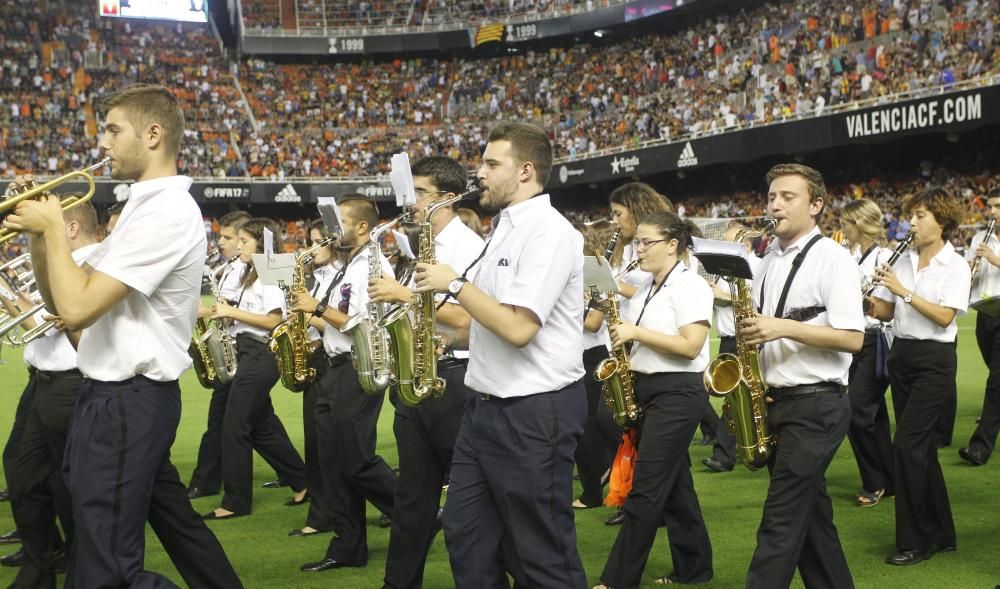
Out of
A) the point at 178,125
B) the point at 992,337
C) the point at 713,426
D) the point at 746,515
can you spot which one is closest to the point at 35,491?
the point at 178,125

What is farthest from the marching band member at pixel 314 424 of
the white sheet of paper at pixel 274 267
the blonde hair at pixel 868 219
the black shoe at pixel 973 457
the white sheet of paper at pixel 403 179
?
the black shoe at pixel 973 457

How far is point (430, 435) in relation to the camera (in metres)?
4.93

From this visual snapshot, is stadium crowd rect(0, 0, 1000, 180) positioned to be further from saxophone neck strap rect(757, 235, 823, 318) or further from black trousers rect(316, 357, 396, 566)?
saxophone neck strap rect(757, 235, 823, 318)

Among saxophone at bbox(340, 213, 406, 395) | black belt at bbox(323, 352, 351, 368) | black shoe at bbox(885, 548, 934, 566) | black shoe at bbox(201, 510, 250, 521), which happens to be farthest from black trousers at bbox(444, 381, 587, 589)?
black shoe at bbox(201, 510, 250, 521)

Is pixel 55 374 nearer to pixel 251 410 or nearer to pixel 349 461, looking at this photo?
pixel 349 461

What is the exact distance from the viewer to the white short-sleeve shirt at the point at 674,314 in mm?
5406

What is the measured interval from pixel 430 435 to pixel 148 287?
175cm

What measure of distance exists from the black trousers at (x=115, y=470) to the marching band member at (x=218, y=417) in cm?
420

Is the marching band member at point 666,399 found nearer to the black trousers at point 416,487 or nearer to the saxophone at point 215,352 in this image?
the black trousers at point 416,487

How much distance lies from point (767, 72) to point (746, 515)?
2597cm

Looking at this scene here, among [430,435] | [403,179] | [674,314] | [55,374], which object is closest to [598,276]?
[674,314]

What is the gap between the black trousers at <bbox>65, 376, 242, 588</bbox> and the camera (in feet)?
11.8

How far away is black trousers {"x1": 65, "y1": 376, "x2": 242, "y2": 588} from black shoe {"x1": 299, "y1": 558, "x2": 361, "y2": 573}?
7.22ft

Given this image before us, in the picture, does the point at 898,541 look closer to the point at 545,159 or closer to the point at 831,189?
the point at 545,159
